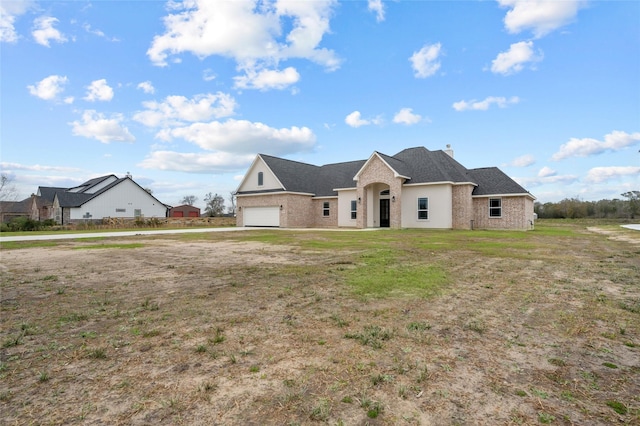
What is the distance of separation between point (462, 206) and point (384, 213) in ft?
19.3

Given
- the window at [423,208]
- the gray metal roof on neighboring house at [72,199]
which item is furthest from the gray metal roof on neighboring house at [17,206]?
the window at [423,208]

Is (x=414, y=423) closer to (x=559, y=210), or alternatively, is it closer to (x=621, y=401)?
(x=621, y=401)

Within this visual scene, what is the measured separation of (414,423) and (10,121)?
2071 cm

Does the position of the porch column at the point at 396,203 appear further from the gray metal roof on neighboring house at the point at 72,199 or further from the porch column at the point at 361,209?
the gray metal roof on neighboring house at the point at 72,199

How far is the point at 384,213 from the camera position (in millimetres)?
25156

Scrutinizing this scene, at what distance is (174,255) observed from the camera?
31.2 feet

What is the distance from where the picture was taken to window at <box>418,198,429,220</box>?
22453mm

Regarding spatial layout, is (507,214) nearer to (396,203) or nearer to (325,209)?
(396,203)

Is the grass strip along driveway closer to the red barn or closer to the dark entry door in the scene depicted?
the dark entry door

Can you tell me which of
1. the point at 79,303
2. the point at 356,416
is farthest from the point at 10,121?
the point at 356,416

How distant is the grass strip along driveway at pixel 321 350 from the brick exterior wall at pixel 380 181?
53.3ft

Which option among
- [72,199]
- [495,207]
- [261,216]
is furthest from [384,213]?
[72,199]

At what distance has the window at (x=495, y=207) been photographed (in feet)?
71.7

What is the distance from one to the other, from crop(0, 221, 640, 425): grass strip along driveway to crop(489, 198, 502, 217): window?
17018 millimetres
